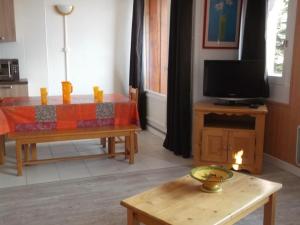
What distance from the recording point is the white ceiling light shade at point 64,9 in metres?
5.26

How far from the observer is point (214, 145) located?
12.3ft

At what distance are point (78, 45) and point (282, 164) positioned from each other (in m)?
3.59

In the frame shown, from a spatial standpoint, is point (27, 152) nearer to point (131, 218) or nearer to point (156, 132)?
point (156, 132)

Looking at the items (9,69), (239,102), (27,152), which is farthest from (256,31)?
(9,69)

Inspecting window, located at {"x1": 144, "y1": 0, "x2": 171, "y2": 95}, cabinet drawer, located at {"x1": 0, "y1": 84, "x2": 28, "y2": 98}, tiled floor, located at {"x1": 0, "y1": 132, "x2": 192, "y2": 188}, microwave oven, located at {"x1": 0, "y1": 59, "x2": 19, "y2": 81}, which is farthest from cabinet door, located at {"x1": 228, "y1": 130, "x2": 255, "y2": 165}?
microwave oven, located at {"x1": 0, "y1": 59, "x2": 19, "y2": 81}

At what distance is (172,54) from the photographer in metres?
4.28

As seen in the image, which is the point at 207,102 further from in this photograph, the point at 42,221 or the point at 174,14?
the point at 42,221

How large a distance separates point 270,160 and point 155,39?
262 cm

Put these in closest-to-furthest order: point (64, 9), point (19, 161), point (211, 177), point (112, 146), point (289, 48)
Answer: point (211, 177) < point (19, 161) < point (289, 48) < point (112, 146) < point (64, 9)

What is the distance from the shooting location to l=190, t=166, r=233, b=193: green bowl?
6.68 feet

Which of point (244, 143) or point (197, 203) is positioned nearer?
point (197, 203)

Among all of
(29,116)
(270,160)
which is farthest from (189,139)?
(29,116)

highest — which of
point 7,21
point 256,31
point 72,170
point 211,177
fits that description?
point 7,21

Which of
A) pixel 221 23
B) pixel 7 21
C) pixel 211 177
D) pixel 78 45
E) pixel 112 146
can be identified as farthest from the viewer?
pixel 78 45
